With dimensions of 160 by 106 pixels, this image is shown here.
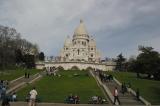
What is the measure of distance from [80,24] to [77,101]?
5330 inches

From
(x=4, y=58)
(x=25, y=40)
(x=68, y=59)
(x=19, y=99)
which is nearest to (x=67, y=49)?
(x=68, y=59)

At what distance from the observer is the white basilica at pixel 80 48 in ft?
517

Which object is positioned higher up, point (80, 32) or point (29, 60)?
point (80, 32)

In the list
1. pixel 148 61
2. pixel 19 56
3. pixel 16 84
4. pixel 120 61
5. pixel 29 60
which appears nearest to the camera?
pixel 16 84

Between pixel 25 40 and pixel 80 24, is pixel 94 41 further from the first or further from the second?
pixel 25 40

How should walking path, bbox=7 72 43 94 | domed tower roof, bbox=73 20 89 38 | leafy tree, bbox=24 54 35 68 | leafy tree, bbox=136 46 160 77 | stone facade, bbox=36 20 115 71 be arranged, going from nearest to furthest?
walking path, bbox=7 72 43 94, leafy tree, bbox=136 46 160 77, leafy tree, bbox=24 54 35 68, stone facade, bbox=36 20 115 71, domed tower roof, bbox=73 20 89 38

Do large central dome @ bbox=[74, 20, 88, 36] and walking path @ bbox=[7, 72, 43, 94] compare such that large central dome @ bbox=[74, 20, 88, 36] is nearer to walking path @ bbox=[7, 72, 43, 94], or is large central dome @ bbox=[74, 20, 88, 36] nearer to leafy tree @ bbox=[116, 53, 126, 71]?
leafy tree @ bbox=[116, 53, 126, 71]

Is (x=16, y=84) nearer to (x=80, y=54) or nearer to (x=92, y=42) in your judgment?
(x=80, y=54)

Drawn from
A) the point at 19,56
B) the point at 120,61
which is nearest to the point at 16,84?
the point at 19,56

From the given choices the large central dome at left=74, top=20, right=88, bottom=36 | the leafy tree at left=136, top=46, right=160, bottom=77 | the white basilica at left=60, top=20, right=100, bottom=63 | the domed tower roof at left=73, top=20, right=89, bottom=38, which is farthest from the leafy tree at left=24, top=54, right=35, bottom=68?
the leafy tree at left=136, top=46, right=160, bottom=77

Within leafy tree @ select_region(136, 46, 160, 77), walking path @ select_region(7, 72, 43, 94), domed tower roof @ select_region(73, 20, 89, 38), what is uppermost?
domed tower roof @ select_region(73, 20, 89, 38)

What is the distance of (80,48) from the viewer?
6220 inches

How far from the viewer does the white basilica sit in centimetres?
15762

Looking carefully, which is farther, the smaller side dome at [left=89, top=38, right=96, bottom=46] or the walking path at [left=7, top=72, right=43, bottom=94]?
the smaller side dome at [left=89, top=38, right=96, bottom=46]
